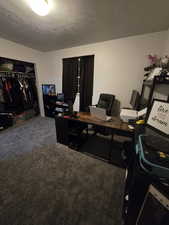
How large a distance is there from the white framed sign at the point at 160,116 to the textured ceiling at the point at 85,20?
5.17 ft

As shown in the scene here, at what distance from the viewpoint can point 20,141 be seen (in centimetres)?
228

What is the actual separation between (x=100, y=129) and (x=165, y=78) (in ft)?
6.22

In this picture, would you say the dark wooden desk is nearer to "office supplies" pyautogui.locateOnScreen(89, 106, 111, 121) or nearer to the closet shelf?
"office supplies" pyautogui.locateOnScreen(89, 106, 111, 121)

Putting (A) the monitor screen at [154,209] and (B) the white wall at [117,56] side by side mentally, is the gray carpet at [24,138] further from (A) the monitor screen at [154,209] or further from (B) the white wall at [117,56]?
(A) the monitor screen at [154,209]

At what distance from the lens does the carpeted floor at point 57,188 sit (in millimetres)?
993

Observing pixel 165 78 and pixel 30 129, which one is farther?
pixel 30 129

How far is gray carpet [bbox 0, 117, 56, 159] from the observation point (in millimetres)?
1983

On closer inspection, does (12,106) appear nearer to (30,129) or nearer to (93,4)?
(30,129)

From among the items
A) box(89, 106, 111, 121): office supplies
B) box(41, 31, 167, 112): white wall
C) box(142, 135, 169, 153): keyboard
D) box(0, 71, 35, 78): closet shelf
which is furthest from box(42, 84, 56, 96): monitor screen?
box(142, 135, 169, 153): keyboard

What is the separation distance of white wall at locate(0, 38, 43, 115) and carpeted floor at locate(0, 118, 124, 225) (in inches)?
105

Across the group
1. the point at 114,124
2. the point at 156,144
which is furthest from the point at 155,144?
the point at 114,124

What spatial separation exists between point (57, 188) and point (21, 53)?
382 cm

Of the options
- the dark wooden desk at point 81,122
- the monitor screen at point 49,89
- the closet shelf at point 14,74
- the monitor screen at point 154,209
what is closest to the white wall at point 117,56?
the closet shelf at point 14,74

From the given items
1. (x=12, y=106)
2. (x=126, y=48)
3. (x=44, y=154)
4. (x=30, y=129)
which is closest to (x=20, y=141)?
(x=30, y=129)
